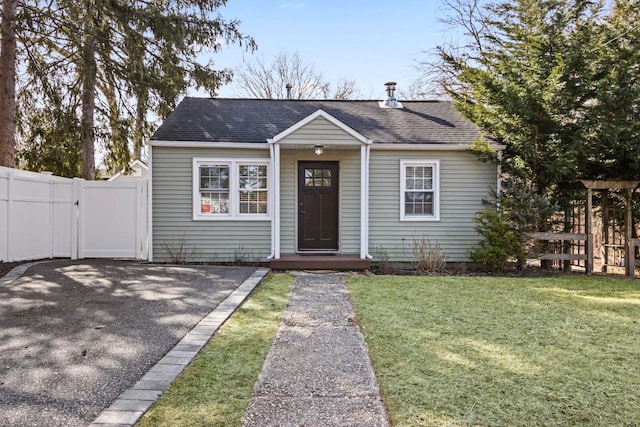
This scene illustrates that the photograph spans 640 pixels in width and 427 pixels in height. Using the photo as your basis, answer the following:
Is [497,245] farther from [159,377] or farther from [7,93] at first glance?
[7,93]

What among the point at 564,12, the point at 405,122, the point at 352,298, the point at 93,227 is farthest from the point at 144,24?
the point at 564,12

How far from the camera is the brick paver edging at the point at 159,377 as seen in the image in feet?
7.75

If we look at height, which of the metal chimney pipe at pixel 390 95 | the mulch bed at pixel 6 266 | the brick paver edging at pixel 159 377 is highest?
the metal chimney pipe at pixel 390 95

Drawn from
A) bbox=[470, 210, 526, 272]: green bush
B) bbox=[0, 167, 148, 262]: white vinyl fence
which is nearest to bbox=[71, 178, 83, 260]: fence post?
bbox=[0, 167, 148, 262]: white vinyl fence

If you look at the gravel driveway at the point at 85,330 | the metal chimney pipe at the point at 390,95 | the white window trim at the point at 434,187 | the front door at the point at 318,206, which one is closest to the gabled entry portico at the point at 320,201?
the front door at the point at 318,206

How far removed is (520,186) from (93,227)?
9565 millimetres

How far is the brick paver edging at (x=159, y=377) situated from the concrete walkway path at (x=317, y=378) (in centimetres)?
65

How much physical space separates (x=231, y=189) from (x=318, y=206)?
2.06 m

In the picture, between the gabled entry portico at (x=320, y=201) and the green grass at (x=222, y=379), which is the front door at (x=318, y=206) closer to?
the gabled entry portico at (x=320, y=201)

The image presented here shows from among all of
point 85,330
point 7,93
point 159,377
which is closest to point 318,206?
point 85,330

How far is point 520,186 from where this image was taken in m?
8.56

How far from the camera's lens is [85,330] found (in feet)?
13.6

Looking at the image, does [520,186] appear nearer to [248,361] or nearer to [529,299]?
[529,299]

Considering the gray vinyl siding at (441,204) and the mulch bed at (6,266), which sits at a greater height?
the gray vinyl siding at (441,204)
